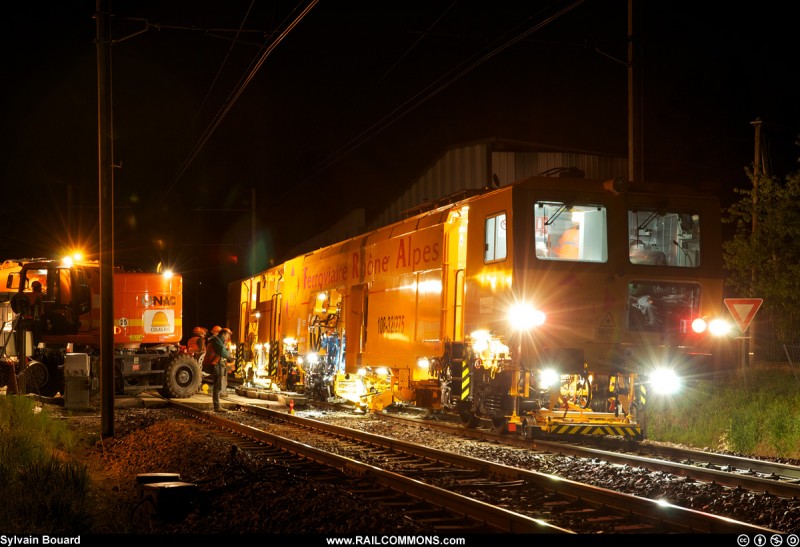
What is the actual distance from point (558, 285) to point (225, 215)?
48907mm

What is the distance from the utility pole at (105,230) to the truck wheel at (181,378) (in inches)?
299

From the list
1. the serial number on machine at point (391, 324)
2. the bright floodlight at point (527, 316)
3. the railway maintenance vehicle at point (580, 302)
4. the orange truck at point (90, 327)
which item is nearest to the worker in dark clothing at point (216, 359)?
the orange truck at point (90, 327)

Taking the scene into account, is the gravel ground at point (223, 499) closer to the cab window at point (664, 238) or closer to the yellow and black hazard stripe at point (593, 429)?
the yellow and black hazard stripe at point (593, 429)

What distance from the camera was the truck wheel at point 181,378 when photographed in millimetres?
22328

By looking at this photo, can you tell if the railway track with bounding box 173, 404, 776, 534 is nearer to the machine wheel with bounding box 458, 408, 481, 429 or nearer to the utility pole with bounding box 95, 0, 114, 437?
the machine wheel with bounding box 458, 408, 481, 429

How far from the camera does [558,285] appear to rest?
12406 millimetres

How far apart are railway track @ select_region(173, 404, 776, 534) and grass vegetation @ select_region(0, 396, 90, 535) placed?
277cm

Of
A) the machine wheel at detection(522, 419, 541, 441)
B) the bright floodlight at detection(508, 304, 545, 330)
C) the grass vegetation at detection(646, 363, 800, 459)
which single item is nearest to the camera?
the bright floodlight at detection(508, 304, 545, 330)

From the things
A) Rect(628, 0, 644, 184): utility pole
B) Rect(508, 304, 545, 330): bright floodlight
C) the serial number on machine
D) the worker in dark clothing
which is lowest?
the worker in dark clothing

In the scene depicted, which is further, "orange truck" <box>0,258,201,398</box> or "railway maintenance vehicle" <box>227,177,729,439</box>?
"orange truck" <box>0,258,201,398</box>

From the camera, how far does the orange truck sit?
67.1 feet

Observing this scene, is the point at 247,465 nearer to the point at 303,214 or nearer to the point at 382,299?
the point at 382,299

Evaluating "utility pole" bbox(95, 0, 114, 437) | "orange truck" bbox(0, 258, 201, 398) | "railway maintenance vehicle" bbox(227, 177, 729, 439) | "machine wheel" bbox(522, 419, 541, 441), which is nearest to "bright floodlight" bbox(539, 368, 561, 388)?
"railway maintenance vehicle" bbox(227, 177, 729, 439)

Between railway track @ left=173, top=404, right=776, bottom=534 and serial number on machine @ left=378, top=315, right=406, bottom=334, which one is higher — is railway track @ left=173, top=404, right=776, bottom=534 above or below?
below
